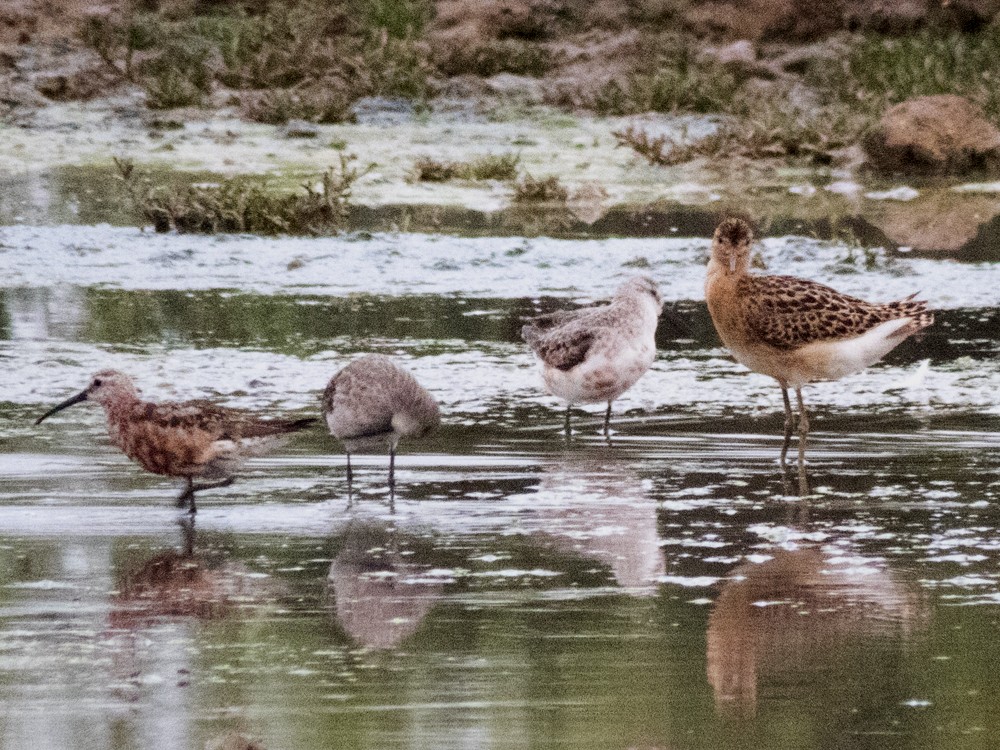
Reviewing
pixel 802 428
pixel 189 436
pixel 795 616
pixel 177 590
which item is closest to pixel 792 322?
pixel 802 428

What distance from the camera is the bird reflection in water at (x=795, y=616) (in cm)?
610

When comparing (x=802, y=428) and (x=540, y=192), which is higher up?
(x=540, y=192)

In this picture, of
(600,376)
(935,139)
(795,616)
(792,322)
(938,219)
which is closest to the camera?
(795,616)

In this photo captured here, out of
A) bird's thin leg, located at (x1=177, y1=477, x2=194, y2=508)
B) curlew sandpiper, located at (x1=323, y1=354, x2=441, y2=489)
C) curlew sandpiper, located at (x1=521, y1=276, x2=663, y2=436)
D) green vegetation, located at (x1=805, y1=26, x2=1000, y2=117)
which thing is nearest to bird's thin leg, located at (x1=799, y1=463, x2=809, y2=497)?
curlew sandpiper, located at (x1=521, y1=276, x2=663, y2=436)

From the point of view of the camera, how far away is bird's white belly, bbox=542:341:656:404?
1056 cm

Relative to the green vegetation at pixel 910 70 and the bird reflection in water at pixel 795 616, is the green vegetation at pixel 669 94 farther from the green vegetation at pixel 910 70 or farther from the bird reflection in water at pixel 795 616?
the bird reflection in water at pixel 795 616

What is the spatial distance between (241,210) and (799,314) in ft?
26.1

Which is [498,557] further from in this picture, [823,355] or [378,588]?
[823,355]

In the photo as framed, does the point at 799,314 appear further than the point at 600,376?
No

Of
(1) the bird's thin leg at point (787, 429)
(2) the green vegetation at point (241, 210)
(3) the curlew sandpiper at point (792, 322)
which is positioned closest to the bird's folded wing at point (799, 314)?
(3) the curlew sandpiper at point (792, 322)

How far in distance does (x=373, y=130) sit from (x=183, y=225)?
780 centimetres

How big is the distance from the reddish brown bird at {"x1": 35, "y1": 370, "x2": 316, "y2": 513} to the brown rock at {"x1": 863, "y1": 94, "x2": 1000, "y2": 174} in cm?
1455

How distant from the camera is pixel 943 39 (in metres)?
29.0

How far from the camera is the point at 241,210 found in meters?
17.0
